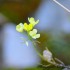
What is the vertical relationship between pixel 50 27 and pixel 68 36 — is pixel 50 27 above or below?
above

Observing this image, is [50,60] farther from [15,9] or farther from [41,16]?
[15,9]

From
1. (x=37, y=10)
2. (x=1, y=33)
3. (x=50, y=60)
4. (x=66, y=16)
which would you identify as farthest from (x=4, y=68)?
(x=50, y=60)

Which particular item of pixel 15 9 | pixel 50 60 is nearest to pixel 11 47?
pixel 15 9

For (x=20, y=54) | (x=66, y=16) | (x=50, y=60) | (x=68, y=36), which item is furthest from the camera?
(x=20, y=54)

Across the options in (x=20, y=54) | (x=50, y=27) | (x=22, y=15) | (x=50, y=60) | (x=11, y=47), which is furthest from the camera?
(x=22, y=15)

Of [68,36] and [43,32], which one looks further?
[43,32]

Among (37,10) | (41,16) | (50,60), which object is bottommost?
(50,60)

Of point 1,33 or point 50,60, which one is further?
point 1,33

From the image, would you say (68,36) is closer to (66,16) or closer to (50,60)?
(66,16)

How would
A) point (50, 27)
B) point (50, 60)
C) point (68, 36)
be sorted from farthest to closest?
point (50, 27) < point (68, 36) < point (50, 60)
